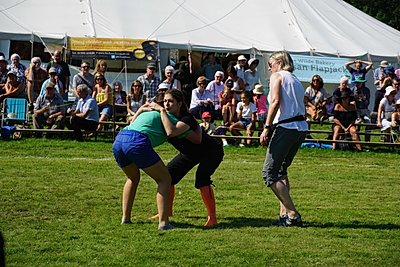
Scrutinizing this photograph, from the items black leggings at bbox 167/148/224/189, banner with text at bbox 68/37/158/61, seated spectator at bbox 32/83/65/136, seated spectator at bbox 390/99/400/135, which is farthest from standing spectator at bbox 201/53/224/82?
black leggings at bbox 167/148/224/189

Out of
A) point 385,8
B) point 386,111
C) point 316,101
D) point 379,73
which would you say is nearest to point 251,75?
point 316,101

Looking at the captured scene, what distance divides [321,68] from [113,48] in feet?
17.8

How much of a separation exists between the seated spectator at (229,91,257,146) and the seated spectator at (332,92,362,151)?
5.27 ft

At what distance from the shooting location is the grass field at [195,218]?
7582mm

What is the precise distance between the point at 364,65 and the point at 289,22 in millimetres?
2501

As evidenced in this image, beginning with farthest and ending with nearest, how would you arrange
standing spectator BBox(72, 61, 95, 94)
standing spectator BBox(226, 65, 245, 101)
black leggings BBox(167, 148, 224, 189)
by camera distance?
standing spectator BBox(226, 65, 245, 101)
standing spectator BBox(72, 61, 95, 94)
black leggings BBox(167, 148, 224, 189)

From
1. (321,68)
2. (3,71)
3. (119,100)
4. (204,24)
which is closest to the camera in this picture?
(3,71)

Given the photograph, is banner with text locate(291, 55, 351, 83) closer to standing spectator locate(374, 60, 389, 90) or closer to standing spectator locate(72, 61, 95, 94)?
standing spectator locate(374, 60, 389, 90)

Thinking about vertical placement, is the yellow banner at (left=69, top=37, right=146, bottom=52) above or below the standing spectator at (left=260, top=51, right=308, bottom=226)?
above

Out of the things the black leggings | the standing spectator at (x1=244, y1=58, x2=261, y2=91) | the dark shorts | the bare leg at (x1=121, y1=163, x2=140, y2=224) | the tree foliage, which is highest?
the tree foliage

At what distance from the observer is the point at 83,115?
17.2m

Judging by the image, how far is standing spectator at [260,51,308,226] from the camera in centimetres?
877

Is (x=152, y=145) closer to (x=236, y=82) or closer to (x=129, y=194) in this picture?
(x=129, y=194)

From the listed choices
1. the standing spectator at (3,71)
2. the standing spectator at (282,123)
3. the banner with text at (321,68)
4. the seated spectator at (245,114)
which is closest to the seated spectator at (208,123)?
the seated spectator at (245,114)
